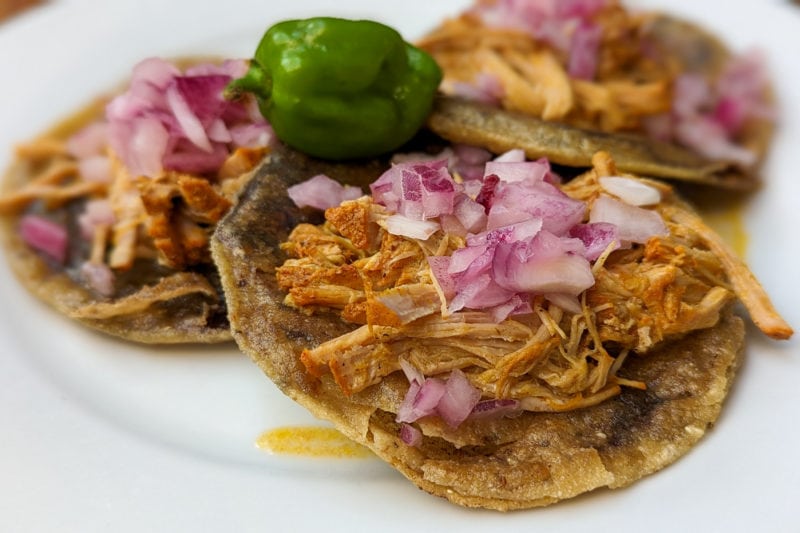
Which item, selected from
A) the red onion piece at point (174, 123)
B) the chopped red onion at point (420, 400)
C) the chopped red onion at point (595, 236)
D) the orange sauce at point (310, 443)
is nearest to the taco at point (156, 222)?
the red onion piece at point (174, 123)

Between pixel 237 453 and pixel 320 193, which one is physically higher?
pixel 320 193

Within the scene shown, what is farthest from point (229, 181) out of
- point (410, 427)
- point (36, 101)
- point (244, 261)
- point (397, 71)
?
point (36, 101)

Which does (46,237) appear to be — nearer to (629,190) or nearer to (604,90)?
(629,190)

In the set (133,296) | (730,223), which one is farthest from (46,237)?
(730,223)

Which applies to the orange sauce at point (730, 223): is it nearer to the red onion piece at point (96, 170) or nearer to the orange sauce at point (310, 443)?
the orange sauce at point (310, 443)

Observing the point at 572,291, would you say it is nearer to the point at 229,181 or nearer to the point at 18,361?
the point at 229,181

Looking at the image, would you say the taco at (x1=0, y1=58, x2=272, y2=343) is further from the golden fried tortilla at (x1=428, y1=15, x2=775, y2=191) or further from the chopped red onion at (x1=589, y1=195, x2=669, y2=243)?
the chopped red onion at (x1=589, y1=195, x2=669, y2=243)

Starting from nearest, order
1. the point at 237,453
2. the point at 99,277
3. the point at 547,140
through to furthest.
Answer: the point at 237,453, the point at 547,140, the point at 99,277
